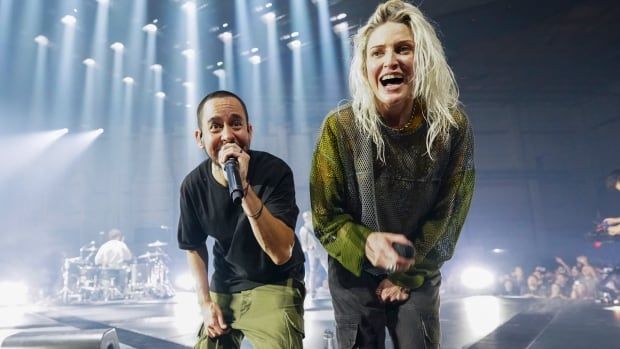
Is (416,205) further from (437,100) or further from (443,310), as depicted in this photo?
(443,310)

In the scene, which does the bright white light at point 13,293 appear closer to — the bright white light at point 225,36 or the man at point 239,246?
the bright white light at point 225,36

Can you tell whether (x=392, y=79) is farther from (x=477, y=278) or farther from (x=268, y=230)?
(x=477, y=278)

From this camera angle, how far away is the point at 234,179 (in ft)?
4.34

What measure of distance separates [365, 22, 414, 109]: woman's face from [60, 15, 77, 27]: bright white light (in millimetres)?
8985

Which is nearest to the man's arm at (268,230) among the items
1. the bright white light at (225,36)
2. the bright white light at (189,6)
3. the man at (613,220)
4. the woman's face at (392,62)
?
the woman's face at (392,62)

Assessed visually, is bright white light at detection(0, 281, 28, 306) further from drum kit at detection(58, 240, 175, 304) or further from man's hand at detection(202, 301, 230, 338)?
man's hand at detection(202, 301, 230, 338)

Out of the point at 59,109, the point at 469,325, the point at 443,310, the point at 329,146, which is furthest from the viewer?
the point at 59,109

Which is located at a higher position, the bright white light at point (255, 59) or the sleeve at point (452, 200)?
the bright white light at point (255, 59)

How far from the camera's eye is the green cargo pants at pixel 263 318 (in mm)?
1594

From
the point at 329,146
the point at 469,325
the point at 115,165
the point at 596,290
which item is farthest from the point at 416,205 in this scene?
the point at 115,165

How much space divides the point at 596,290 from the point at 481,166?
472 cm

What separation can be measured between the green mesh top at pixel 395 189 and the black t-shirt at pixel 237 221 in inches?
12.3

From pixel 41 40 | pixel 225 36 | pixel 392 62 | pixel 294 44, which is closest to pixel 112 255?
pixel 41 40

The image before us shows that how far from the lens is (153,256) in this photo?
9672mm
